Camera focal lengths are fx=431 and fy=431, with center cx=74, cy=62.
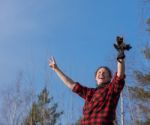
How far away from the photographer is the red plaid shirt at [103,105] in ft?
14.3

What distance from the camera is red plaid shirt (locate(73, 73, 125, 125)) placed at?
435cm

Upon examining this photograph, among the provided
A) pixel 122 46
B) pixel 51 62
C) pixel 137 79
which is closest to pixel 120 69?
pixel 122 46

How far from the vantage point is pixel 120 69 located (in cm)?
439

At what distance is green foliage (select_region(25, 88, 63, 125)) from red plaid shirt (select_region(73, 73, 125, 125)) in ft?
65.1

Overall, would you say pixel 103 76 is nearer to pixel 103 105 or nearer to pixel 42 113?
pixel 103 105

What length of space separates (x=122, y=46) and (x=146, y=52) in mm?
15843

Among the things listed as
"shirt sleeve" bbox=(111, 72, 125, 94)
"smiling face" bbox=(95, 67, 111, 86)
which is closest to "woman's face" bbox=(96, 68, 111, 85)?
"smiling face" bbox=(95, 67, 111, 86)

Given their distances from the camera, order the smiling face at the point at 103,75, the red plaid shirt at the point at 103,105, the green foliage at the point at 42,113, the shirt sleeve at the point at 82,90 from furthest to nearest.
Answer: the green foliage at the point at 42,113 < the shirt sleeve at the point at 82,90 < the smiling face at the point at 103,75 < the red plaid shirt at the point at 103,105

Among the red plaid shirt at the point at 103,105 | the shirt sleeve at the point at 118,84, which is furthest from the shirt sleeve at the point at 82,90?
the shirt sleeve at the point at 118,84

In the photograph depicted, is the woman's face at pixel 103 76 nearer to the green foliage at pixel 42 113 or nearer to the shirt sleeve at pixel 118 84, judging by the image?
the shirt sleeve at pixel 118 84

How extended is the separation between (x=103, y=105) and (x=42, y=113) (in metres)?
23.4

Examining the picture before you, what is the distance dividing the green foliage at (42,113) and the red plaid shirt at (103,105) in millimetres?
19836

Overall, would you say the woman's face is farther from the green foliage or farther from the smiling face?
the green foliage

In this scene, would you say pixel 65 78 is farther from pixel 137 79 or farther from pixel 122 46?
pixel 137 79
